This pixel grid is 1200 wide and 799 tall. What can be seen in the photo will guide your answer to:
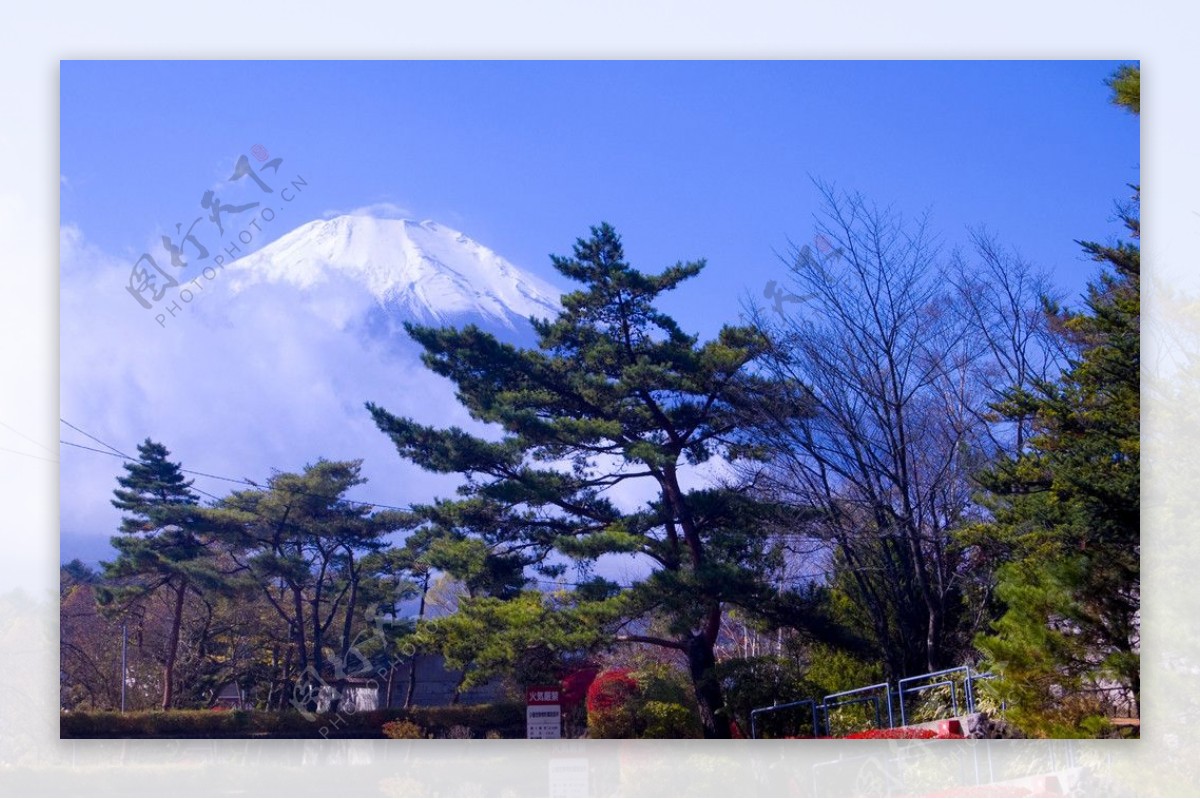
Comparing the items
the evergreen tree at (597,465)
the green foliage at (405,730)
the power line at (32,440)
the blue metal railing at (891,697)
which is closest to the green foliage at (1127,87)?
the evergreen tree at (597,465)

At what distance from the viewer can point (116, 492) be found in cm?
827

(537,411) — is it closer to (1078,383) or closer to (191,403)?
(191,403)

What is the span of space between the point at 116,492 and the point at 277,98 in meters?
2.67

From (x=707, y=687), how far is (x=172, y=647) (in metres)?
3.48

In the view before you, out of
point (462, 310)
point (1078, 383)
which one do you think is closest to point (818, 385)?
point (1078, 383)

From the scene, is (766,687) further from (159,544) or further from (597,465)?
(159,544)

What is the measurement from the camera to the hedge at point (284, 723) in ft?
27.2

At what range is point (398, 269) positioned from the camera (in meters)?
8.45

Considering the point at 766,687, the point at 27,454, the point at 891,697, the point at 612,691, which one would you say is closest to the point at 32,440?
the point at 27,454

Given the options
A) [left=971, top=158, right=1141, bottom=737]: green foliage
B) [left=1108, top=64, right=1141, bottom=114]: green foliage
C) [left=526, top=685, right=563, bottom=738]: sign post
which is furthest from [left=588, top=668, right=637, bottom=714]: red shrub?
[left=1108, top=64, right=1141, bottom=114]: green foliage

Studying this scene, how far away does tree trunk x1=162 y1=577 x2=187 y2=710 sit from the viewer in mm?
8531

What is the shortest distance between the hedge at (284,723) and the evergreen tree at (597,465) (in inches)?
15.4

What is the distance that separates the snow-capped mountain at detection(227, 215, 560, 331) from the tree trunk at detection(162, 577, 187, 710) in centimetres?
201

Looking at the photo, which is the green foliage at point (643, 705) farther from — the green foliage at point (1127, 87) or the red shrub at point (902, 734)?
the green foliage at point (1127, 87)
